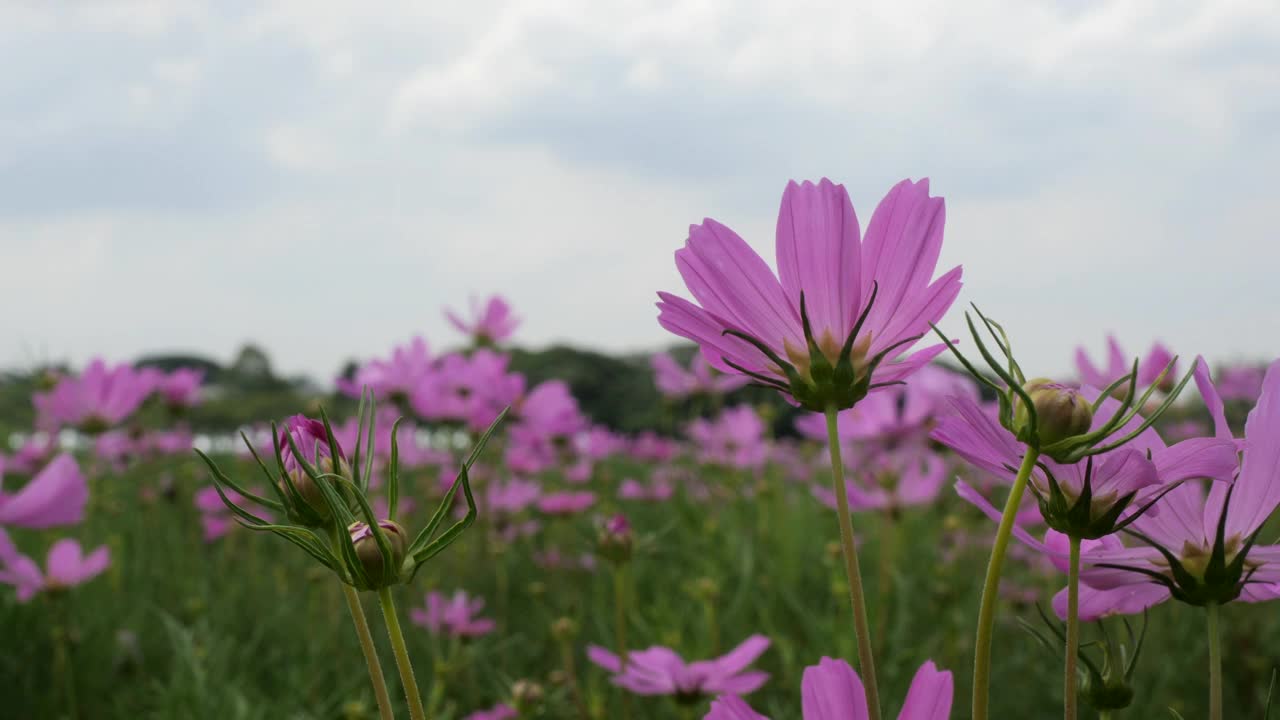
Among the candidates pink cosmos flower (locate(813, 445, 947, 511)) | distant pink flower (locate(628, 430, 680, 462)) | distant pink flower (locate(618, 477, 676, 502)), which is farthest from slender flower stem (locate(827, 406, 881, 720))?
distant pink flower (locate(628, 430, 680, 462))

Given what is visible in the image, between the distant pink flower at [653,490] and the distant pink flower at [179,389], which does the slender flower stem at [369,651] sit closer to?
the distant pink flower at [179,389]

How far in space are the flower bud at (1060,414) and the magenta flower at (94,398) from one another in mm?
2167

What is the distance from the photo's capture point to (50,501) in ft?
3.69

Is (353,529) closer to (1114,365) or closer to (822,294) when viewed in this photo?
(822,294)

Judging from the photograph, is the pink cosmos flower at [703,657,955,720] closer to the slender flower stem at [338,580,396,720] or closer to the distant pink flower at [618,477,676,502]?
the slender flower stem at [338,580,396,720]

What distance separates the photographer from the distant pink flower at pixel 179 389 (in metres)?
2.44

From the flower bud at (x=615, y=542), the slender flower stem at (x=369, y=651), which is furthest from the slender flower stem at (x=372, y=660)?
the flower bud at (x=615, y=542)

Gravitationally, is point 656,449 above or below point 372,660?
above

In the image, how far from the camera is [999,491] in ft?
11.0

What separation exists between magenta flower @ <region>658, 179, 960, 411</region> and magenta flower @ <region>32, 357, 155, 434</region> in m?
2.03

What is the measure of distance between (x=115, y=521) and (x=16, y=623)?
1.43m

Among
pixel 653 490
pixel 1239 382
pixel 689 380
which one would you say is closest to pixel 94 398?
pixel 689 380

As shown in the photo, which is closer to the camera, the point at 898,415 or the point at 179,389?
the point at 898,415

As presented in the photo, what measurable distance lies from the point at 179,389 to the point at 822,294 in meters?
2.37
